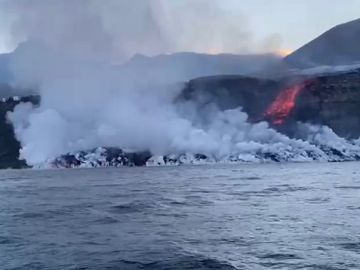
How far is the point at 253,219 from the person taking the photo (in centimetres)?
3500

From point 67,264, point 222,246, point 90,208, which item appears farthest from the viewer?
point 90,208

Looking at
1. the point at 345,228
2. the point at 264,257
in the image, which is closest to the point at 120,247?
the point at 264,257

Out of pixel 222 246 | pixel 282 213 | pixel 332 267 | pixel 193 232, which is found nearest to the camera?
pixel 332 267

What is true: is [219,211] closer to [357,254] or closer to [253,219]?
[253,219]

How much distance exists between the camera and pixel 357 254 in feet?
76.3

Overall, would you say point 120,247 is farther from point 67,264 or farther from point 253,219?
point 253,219

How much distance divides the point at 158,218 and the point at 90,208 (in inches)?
371

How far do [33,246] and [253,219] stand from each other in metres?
15.0

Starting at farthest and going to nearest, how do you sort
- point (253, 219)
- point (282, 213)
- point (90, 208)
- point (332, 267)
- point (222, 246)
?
1. point (90, 208)
2. point (282, 213)
3. point (253, 219)
4. point (222, 246)
5. point (332, 267)

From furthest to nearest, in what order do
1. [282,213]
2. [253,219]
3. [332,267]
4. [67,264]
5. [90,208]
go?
[90,208]
[282,213]
[253,219]
[67,264]
[332,267]

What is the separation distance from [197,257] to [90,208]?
73.4ft

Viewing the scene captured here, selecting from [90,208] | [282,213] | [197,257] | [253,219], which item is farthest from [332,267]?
[90,208]

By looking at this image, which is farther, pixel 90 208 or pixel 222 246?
pixel 90 208

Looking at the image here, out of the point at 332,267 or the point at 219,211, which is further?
the point at 219,211
